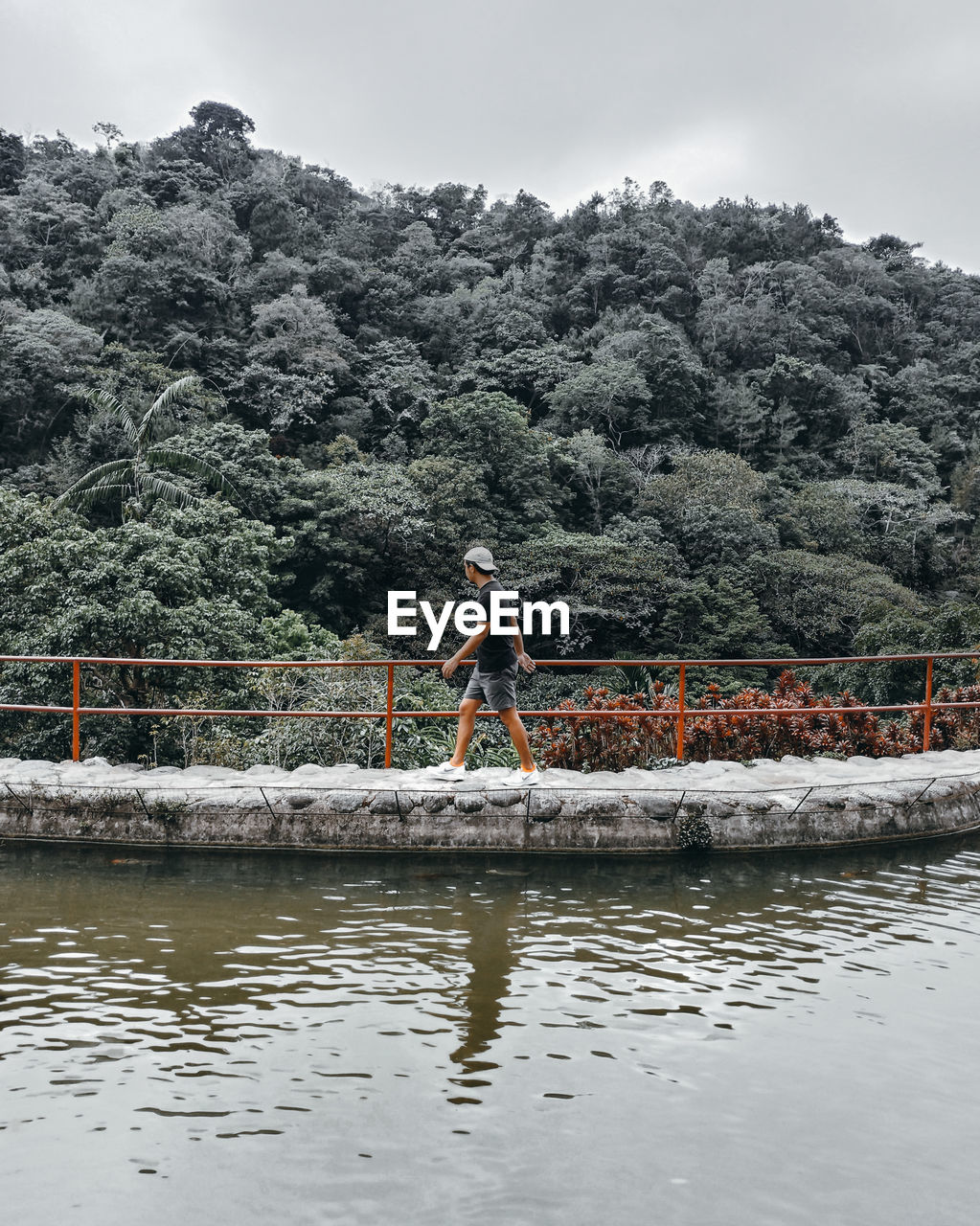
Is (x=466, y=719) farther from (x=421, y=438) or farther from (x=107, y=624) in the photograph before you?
(x=421, y=438)

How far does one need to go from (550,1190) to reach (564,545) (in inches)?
1033

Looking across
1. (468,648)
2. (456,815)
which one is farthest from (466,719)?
(456,815)

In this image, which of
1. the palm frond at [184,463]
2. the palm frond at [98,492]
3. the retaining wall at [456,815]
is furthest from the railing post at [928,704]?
the palm frond at [98,492]

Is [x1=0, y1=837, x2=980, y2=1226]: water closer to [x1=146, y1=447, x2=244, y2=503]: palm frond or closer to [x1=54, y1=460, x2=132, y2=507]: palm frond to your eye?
[x1=54, y1=460, x2=132, y2=507]: palm frond

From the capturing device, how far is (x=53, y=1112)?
10.3 ft

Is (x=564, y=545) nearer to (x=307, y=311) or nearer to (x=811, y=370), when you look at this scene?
(x=307, y=311)

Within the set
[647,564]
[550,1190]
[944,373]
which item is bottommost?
[550,1190]

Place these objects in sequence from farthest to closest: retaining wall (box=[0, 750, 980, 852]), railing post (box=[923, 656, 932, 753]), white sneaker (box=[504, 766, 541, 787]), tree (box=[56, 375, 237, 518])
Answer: tree (box=[56, 375, 237, 518]), railing post (box=[923, 656, 932, 753]), white sneaker (box=[504, 766, 541, 787]), retaining wall (box=[0, 750, 980, 852])

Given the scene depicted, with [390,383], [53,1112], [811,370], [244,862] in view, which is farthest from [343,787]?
[811,370]

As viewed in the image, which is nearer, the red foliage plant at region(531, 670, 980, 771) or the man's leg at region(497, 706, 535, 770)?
the man's leg at region(497, 706, 535, 770)

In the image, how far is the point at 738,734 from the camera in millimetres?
8500

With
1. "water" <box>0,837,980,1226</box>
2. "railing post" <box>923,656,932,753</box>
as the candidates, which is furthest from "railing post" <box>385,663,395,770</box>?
"railing post" <box>923,656,932,753</box>

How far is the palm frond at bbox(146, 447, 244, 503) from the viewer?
21.8m

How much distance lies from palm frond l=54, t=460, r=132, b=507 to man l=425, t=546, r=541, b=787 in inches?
665
